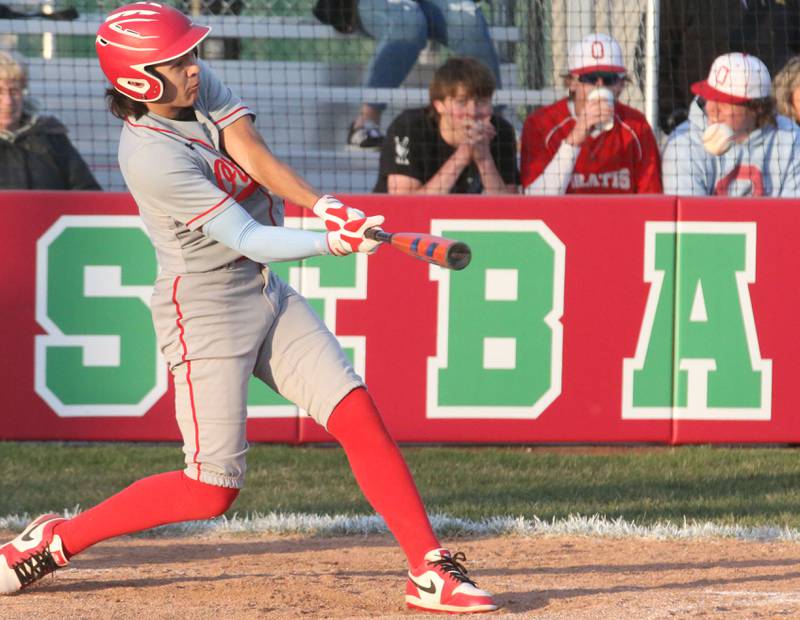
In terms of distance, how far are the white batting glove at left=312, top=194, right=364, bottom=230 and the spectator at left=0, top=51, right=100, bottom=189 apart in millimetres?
3867

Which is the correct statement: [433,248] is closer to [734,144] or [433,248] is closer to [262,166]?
[262,166]

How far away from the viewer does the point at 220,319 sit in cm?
414

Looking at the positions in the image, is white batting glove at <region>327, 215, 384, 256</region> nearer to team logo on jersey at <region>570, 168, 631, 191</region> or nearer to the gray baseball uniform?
the gray baseball uniform

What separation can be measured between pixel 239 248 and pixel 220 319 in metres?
0.35

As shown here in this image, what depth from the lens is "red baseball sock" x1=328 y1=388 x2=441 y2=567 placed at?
162 inches

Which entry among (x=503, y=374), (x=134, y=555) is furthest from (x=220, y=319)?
(x=503, y=374)

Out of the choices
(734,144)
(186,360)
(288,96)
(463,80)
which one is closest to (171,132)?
(186,360)

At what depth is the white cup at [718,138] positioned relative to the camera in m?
7.50

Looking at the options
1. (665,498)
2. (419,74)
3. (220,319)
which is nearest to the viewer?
(220,319)

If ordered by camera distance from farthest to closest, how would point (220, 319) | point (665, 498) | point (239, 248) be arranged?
point (665, 498), point (220, 319), point (239, 248)

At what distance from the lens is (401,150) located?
750 cm

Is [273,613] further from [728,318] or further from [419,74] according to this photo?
[419,74]

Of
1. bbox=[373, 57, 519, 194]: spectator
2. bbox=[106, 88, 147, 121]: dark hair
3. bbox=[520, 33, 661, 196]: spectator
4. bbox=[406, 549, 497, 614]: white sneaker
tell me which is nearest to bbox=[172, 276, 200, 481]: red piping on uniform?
bbox=[106, 88, 147, 121]: dark hair

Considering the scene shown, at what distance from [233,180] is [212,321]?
41 cm
